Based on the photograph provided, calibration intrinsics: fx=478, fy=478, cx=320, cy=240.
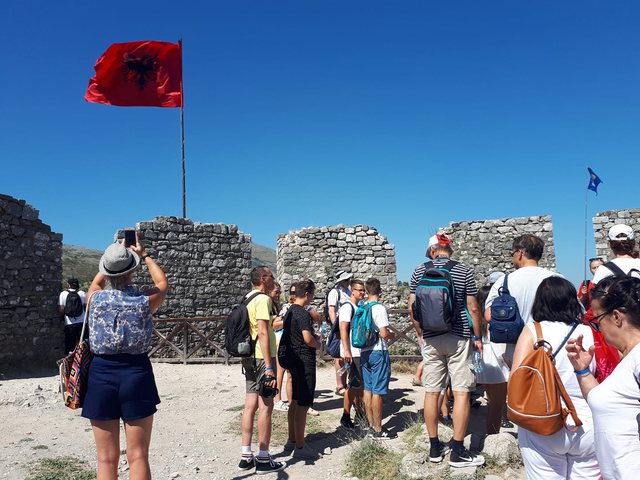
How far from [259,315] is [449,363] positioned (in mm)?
1765

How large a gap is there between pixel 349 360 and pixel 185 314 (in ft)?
20.8

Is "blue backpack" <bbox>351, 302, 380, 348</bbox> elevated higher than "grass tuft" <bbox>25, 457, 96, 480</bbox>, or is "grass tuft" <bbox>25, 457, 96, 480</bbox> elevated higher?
"blue backpack" <bbox>351, 302, 380, 348</bbox>

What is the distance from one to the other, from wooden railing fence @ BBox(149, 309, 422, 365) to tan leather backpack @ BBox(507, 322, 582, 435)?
714cm

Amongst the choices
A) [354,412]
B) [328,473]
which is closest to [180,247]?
[354,412]

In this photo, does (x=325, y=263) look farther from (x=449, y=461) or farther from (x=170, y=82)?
(x=449, y=461)

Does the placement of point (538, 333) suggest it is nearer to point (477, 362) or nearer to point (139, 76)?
point (477, 362)

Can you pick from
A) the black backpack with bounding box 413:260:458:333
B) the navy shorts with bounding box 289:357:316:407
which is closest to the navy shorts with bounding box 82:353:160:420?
the navy shorts with bounding box 289:357:316:407

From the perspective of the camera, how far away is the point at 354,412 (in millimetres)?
5691

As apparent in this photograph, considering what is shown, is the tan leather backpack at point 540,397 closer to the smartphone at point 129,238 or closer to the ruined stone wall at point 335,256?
the smartphone at point 129,238

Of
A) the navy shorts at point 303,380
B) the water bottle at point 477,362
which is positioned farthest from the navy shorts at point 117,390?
the water bottle at point 477,362

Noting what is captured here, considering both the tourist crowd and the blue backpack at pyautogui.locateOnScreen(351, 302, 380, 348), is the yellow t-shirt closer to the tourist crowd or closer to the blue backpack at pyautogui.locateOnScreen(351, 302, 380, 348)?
the tourist crowd

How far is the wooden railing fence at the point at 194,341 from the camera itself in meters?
9.99

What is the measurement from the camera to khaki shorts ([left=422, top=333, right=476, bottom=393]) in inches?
164

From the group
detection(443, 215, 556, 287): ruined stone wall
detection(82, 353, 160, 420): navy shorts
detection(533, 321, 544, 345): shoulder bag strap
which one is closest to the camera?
detection(533, 321, 544, 345): shoulder bag strap
